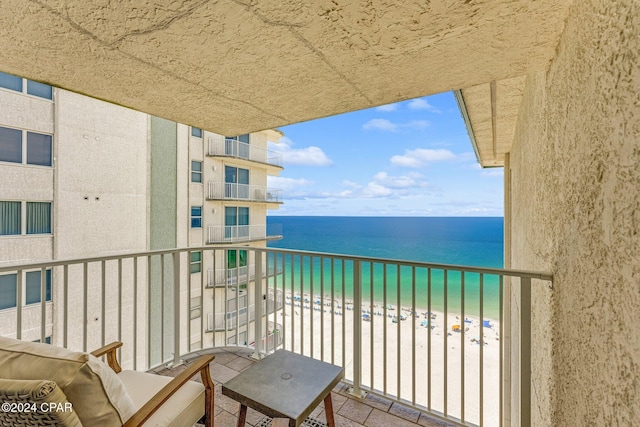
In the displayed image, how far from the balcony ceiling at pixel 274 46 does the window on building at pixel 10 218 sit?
258 inches

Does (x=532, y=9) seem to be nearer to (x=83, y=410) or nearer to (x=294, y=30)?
(x=294, y=30)

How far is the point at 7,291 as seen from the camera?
19.2 feet

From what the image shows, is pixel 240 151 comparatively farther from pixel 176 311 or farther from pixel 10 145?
pixel 176 311

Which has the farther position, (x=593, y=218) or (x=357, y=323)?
(x=357, y=323)

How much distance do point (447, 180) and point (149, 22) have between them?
128 ft

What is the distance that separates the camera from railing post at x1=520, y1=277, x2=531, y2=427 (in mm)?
1626

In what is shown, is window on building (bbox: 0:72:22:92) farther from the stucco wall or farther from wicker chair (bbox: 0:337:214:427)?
the stucco wall

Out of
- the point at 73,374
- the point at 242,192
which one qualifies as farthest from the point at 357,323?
the point at 242,192

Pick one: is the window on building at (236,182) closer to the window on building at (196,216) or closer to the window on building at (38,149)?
the window on building at (196,216)

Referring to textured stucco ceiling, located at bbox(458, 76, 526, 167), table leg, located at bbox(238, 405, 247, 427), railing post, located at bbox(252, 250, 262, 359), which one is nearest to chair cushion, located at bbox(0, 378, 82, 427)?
table leg, located at bbox(238, 405, 247, 427)

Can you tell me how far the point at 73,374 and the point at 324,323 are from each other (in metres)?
7.71

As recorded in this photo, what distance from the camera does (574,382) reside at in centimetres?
95

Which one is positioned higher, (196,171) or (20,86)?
(20,86)

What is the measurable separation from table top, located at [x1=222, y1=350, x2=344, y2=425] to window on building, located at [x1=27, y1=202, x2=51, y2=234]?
7.49m
